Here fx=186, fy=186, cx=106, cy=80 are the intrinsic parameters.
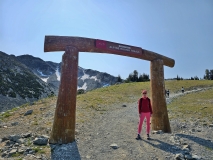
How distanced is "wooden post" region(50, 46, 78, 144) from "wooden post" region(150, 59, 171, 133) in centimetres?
425

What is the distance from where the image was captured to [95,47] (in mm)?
8336

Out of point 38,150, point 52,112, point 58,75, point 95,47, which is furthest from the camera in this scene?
point 58,75

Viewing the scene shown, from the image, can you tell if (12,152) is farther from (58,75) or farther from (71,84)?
(58,75)

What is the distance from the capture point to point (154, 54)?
10078 mm

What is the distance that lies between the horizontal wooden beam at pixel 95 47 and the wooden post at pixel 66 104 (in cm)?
31

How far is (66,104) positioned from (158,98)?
4745mm

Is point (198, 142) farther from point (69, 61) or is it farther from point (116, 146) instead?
point (69, 61)

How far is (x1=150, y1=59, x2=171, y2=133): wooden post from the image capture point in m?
9.21

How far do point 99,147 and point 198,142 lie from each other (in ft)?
13.6

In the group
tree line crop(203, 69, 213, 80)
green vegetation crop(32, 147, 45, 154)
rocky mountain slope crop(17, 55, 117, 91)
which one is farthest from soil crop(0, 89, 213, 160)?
rocky mountain slope crop(17, 55, 117, 91)

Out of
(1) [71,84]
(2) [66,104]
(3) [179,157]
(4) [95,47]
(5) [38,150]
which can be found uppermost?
(4) [95,47]

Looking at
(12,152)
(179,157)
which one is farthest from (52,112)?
(179,157)

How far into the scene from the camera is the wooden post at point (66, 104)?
23.4 feet

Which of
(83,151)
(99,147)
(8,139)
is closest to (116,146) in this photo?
(99,147)
